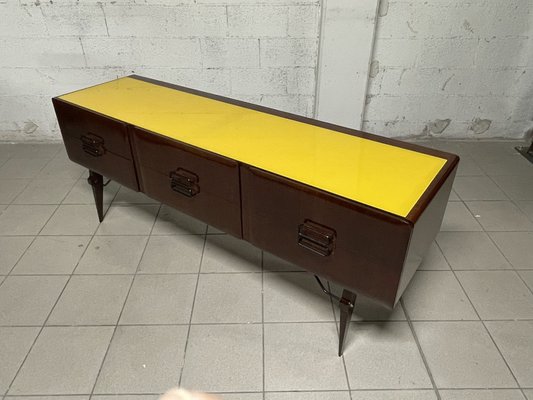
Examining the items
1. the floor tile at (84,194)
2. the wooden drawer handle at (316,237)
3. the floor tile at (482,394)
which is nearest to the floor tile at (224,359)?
the wooden drawer handle at (316,237)

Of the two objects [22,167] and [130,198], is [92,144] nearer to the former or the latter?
[130,198]

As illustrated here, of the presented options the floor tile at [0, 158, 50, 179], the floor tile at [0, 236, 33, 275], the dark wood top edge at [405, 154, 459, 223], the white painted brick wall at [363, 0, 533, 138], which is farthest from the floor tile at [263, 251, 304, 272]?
the floor tile at [0, 158, 50, 179]

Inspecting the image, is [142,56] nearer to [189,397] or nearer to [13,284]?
[13,284]

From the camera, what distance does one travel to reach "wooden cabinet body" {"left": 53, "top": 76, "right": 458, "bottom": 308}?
102 cm

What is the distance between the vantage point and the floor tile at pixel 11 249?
1.78 m

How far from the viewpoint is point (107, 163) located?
5.47ft

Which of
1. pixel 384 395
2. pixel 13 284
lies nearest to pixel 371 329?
pixel 384 395

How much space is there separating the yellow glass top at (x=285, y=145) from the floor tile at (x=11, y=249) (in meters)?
0.77

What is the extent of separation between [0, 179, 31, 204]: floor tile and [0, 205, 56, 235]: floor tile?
4.4 inches

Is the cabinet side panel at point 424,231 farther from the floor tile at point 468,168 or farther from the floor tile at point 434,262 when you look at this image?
the floor tile at point 468,168

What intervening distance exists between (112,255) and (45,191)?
0.85 m

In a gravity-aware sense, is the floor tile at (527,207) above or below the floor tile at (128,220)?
above

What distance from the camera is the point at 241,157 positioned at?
4.07ft

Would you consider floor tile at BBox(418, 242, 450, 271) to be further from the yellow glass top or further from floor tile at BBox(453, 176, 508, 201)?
the yellow glass top
